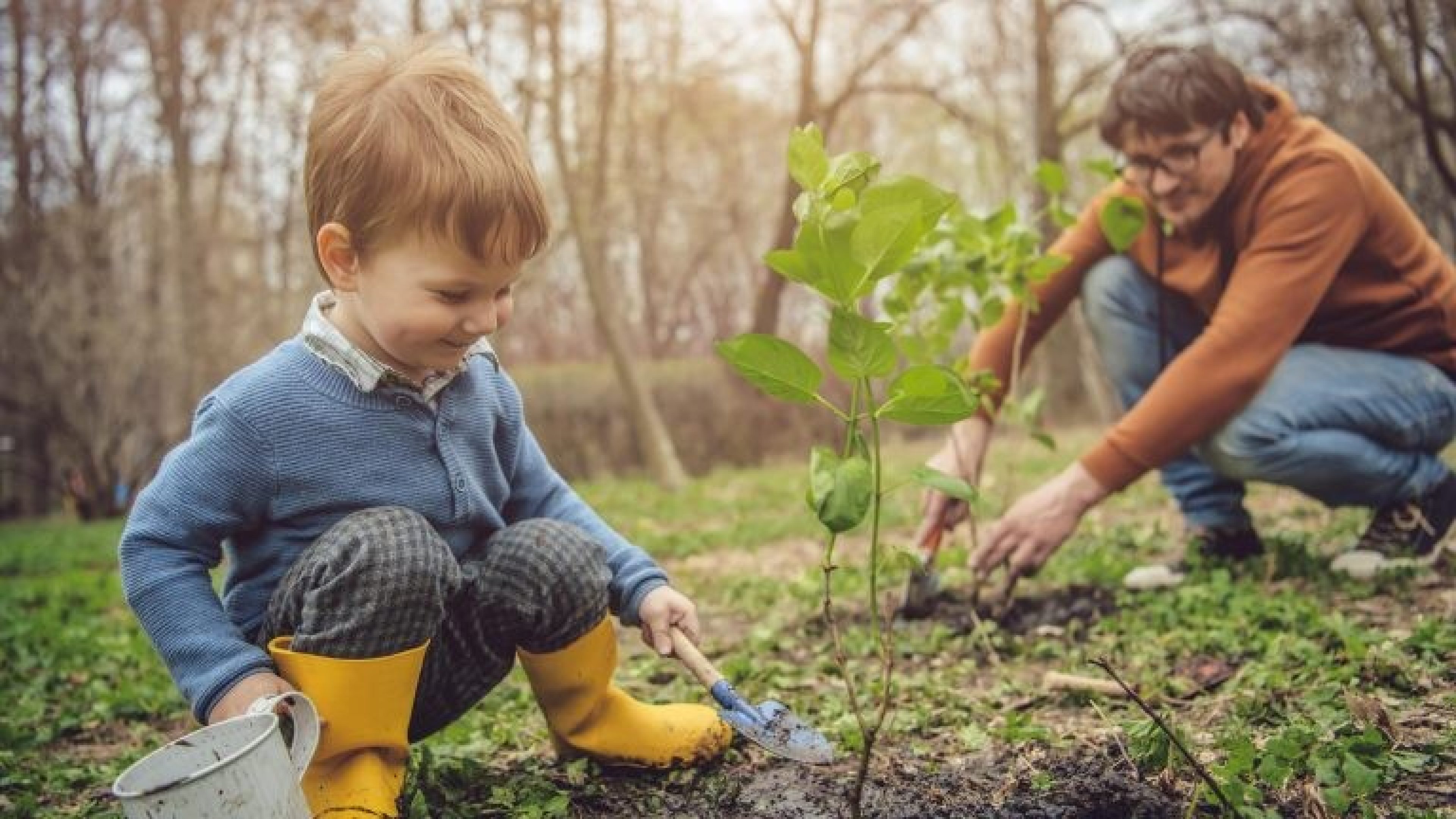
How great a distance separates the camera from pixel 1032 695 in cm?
195

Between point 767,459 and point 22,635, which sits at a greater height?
point 22,635

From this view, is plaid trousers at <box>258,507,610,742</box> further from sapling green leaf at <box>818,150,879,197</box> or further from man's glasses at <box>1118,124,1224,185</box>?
man's glasses at <box>1118,124,1224,185</box>

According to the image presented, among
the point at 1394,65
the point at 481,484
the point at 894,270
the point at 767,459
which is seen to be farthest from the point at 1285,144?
the point at 767,459

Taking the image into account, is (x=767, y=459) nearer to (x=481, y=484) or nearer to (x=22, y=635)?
(x=22, y=635)

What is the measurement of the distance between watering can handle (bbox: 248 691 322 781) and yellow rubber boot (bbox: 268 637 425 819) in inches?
1.7

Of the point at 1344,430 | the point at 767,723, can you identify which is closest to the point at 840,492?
the point at 767,723

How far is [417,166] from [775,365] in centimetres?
62

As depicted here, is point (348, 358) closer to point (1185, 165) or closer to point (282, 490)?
point (282, 490)

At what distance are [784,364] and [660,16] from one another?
1116 cm

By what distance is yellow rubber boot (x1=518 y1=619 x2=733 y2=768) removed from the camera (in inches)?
64.0

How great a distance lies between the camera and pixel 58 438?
10664 mm

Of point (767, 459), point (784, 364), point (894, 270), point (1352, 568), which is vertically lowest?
point (767, 459)

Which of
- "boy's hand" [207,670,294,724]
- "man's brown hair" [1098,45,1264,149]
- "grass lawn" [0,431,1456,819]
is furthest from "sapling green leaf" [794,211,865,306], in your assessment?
"man's brown hair" [1098,45,1264,149]

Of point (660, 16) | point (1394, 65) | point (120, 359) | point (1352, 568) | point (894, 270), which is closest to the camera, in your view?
point (894, 270)
